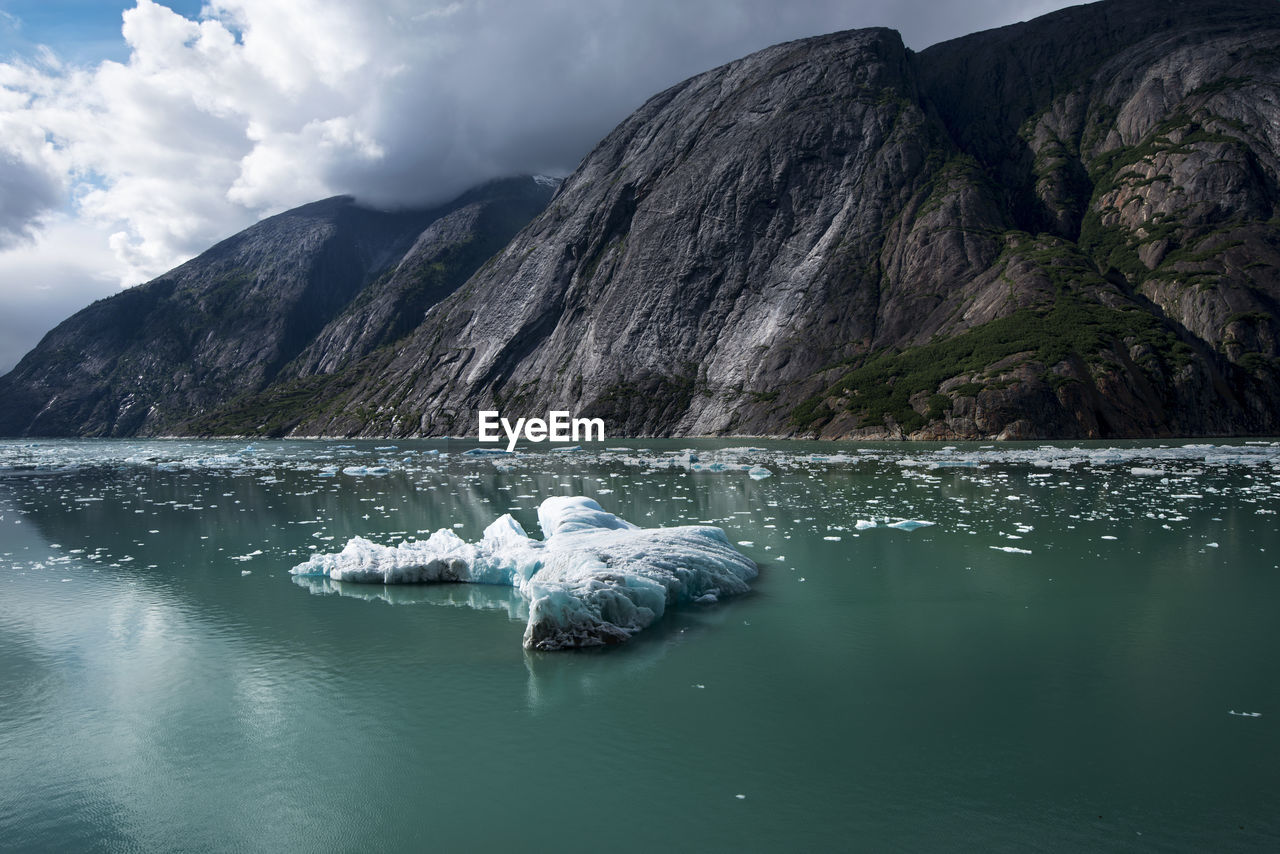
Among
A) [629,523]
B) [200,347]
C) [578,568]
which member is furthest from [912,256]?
[200,347]

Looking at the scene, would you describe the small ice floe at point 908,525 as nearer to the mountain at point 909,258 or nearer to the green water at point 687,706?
the green water at point 687,706

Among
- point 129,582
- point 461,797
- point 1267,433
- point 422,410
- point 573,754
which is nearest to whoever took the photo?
point 461,797

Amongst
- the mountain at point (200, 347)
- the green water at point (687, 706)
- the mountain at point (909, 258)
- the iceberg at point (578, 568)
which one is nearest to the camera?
the green water at point (687, 706)

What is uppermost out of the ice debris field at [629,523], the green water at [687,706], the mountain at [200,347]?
the mountain at [200,347]

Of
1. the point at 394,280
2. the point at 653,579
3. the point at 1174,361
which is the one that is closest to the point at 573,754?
the point at 653,579

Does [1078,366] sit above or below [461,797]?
above

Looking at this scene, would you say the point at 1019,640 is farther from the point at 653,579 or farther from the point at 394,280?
the point at 394,280

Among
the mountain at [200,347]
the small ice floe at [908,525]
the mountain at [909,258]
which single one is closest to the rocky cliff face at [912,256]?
the mountain at [909,258]

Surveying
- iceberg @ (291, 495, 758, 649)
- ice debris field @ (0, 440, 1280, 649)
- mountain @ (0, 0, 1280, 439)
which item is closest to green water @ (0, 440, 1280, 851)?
ice debris field @ (0, 440, 1280, 649)

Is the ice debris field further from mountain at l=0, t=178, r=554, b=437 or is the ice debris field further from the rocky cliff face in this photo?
mountain at l=0, t=178, r=554, b=437
